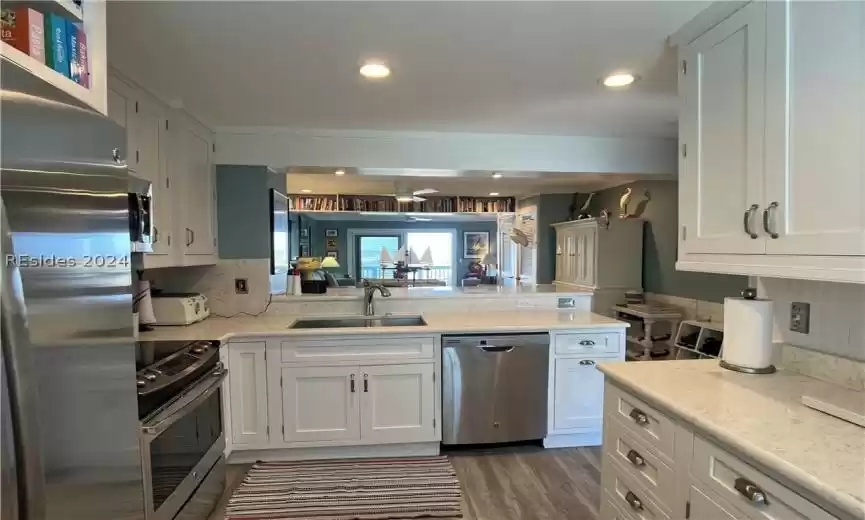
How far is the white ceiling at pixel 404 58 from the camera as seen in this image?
168cm

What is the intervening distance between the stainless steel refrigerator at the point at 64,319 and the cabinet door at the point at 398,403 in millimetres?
1832

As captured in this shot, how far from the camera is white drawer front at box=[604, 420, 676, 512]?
1478 mm

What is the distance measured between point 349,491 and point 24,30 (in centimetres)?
240

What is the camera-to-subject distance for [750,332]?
1724 millimetres

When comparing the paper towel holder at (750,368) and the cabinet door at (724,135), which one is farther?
the paper towel holder at (750,368)

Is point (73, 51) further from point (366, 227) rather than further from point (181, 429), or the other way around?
point (366, 227)

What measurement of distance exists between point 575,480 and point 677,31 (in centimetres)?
236

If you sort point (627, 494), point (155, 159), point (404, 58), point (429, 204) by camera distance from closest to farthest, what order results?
point (627, 494) → point (404, 58) → point (155, 159) → point (429, 204)

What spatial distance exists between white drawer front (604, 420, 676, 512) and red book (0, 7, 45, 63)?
2.03 meters

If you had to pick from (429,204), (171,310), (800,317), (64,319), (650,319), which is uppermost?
(429,204)

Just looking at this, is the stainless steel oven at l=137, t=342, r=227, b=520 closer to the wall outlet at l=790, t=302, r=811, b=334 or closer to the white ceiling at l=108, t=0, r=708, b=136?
the white ceiling at l=108, t=0, r=708, b=136

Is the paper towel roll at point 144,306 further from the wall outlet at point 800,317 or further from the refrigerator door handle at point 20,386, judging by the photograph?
the wall outlet at point 800,317

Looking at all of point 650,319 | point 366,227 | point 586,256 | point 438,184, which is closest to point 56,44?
point 650,319
